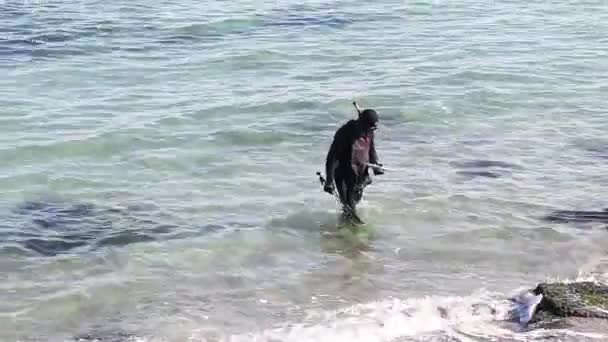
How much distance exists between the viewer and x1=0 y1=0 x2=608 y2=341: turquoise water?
1152 cm

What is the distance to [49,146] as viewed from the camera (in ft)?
59.9

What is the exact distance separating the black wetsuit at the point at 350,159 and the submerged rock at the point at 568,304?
10.0 feet

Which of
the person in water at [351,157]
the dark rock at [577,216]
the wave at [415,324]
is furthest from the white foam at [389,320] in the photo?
the dark rock at [577,216]

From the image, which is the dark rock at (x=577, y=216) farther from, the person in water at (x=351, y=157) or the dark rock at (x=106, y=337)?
the dark rock at (x=106, y=337)

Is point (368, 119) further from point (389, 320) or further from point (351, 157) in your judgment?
point (389, 320)

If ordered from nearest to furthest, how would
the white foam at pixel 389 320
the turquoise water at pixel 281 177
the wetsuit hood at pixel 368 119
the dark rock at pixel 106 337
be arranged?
the white foam at pixel 389 320
the dark rock at pixel 106 337
the turquoise water at pixel 281 177
the wetsuit hood at pixel 368 119

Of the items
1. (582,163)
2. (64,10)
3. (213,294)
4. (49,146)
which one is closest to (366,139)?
(213,294)

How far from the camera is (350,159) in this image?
13055 mm

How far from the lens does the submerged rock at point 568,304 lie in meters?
10.3

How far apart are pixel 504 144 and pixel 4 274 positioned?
9.21 metres

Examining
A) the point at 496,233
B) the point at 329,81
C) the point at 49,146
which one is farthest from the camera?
the point at 329,81

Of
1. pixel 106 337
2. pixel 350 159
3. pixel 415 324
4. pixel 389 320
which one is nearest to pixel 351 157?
pixel 350 159

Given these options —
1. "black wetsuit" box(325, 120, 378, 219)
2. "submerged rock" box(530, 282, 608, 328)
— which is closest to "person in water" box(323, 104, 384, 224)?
"black wetsuit" box(325, 120, 378, 219)

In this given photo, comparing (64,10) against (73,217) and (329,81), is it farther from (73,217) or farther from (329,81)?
(73,217)
